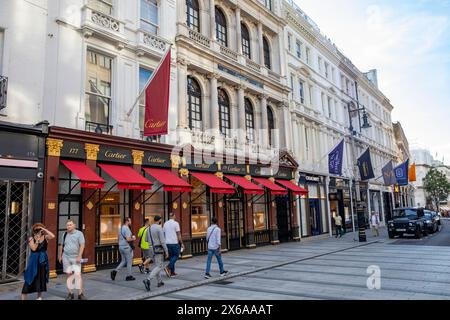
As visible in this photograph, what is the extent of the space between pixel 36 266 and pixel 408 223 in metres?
23.0

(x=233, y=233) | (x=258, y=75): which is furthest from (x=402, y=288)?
(x=258, y=75)

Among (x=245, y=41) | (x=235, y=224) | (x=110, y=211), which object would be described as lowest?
(x=235, y=224)

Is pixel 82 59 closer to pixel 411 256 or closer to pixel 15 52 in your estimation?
pixel 15 52

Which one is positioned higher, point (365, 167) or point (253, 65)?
point (253, 65)

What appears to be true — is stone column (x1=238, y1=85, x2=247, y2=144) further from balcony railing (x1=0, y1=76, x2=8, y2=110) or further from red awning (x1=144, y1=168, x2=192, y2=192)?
balcony railing (x1=0, y1=76, x2=8, y2=110)

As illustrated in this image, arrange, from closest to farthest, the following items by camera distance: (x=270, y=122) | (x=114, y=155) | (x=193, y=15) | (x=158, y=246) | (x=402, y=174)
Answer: (x=158, y=246) → (x=114, y=155) → (x=193, y=15) → (x=270, y=122) → (x=402, y=174)

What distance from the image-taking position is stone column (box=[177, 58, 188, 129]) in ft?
56.9

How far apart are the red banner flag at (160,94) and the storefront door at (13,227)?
16.2ft

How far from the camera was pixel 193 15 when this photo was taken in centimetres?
1966

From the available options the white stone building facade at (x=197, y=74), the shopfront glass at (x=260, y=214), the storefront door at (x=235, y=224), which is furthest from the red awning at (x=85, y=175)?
the shopfront glass at (x=260, y=214)

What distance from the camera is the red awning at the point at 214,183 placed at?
16547 millimetres

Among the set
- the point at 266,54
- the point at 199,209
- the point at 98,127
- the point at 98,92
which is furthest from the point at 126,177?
the point at 266,54

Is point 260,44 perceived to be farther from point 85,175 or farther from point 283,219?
point 85,175

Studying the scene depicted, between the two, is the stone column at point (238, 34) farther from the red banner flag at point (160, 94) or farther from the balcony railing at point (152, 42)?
the red banner flag at point (160, 94)
